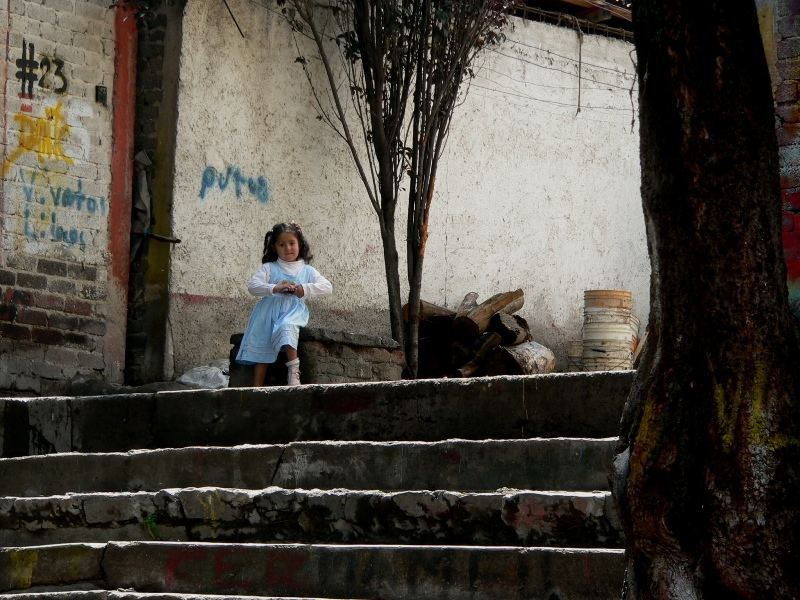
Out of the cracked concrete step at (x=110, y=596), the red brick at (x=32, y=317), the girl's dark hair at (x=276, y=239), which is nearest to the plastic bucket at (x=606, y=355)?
the girl's dark hair at (x=276, y=239)

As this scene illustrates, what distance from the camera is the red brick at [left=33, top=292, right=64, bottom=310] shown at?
9656 mm

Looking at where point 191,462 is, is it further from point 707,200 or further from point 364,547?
point 707,200

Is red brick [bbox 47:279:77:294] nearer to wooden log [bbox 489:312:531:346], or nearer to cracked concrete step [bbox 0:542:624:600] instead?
wooden log [bbox 489:312:531:346]

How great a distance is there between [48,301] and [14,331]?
0.32m

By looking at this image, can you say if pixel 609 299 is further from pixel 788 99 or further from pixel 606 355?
pixel 788 99

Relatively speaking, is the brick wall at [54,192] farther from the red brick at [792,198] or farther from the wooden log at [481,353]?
the red brick at [792,198]

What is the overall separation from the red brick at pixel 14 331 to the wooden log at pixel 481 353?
3197 millimetres

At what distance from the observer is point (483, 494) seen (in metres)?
4.95

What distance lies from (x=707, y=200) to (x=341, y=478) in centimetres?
248

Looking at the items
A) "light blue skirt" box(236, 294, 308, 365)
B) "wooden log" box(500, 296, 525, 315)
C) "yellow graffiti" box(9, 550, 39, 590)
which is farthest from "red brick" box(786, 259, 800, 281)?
"wooden log" box(500, 296, 525, 315)

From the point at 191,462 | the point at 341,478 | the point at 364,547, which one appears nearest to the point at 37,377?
the point at 191,462

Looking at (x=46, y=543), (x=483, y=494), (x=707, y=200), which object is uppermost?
(x=707, y=200)

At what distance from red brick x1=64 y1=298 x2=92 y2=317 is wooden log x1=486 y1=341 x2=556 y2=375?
10.0 feet

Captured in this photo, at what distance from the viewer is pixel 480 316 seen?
11.5 m
